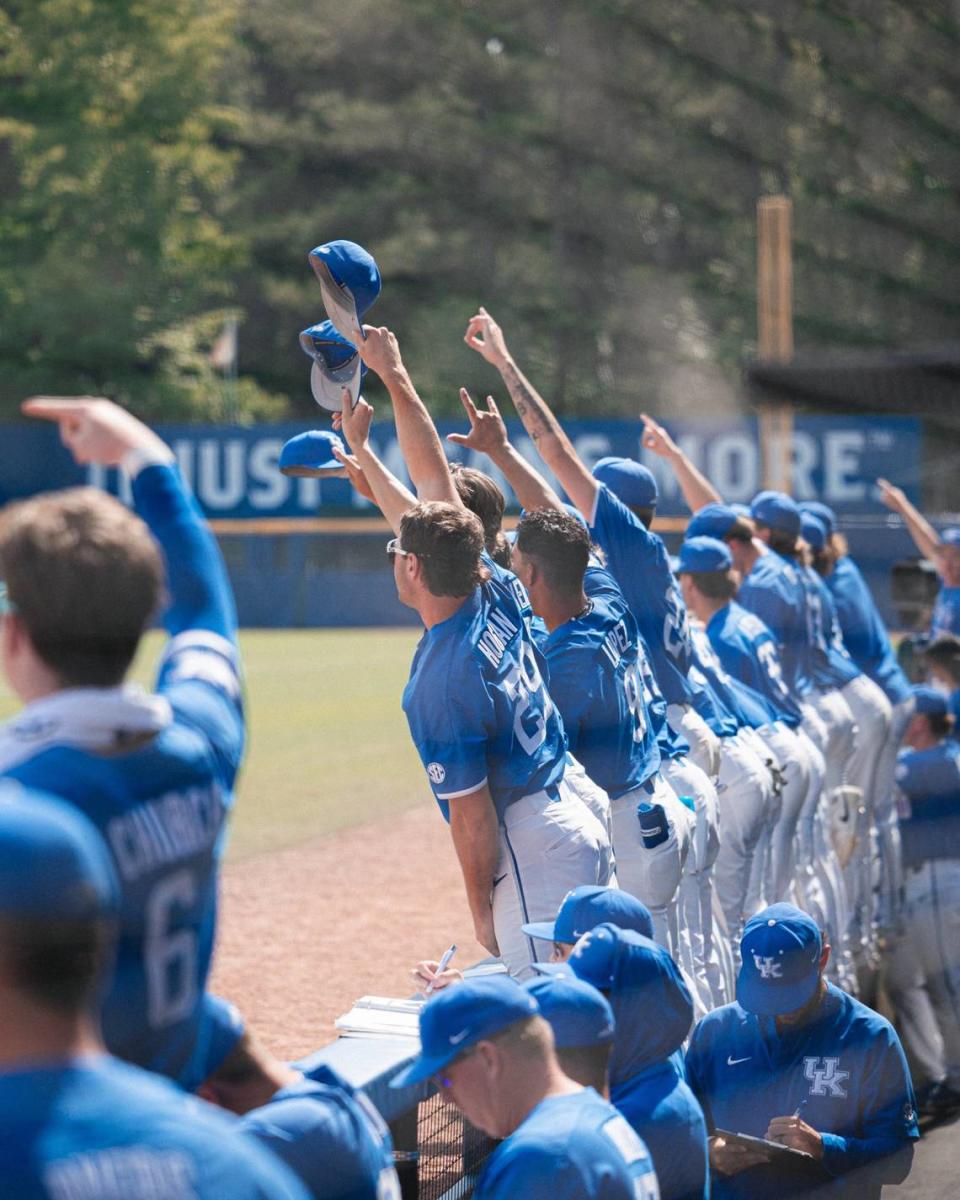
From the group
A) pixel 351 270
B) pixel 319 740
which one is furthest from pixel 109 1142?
pixel 319 740

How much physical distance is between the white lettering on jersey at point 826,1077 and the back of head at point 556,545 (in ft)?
4.34

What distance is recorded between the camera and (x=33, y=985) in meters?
1.34

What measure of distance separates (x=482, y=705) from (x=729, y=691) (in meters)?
2.21

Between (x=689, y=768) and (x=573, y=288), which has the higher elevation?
(x=573, y=288)

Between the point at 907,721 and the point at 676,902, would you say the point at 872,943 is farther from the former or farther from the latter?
the point at 676,902

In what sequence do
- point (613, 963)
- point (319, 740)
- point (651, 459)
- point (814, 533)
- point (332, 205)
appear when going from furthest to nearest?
point (332, 205) → point (651, 459) → point (319, 740) → point (814, 533) → point (613, 963)

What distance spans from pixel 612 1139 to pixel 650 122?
51.3 feet

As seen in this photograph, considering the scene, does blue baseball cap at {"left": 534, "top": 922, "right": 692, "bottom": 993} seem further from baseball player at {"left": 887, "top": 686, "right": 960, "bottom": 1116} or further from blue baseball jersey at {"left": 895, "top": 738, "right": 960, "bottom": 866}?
blue baseball jersey at {"left": 895, "top": 738, "right": 960, "bottom": 866}

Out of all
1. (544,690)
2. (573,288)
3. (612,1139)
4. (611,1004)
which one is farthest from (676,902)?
(573,288)

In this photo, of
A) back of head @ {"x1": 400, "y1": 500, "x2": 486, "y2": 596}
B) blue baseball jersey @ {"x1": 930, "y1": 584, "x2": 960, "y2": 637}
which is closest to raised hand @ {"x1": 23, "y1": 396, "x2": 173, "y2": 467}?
back of head @ {"x1": 400, "y1": 500, "x2": 486, "y2": 596}

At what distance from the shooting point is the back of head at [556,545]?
404 cm

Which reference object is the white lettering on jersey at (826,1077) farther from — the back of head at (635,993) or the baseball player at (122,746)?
the baseball player at (122,746)

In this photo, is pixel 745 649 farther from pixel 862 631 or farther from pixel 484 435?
pixel 484 435

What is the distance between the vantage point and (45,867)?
1.28m
